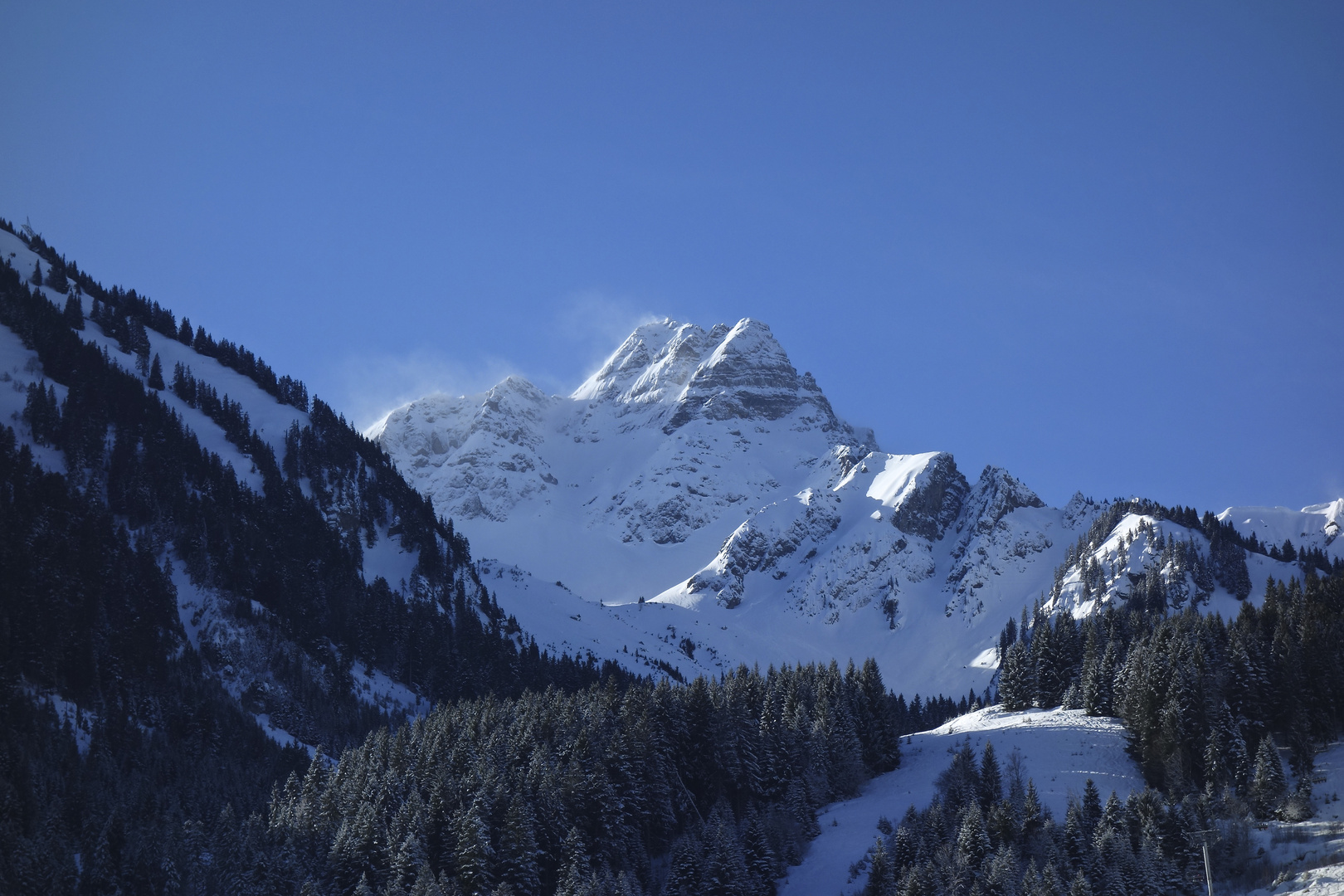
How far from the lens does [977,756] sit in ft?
306

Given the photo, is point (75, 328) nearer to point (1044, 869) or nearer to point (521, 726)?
point (521, 726)

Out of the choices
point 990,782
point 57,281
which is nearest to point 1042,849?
point 990,782

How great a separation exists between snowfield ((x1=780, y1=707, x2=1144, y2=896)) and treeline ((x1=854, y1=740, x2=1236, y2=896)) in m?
2.74

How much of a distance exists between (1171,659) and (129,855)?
8103 centimetres

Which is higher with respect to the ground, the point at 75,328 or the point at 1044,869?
the point at 75,328

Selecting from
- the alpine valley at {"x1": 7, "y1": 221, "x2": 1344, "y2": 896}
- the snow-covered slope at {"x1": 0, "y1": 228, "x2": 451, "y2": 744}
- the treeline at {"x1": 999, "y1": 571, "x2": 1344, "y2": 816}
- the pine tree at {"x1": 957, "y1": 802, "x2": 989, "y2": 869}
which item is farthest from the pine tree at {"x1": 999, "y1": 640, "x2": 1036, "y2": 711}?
the snow-covered slope at {"x1": 0, "y1": 228, "x2": 451, "y2": 744}

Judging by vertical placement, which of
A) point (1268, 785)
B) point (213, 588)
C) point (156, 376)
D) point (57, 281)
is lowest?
point (1268, 785)

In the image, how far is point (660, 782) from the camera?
278 ft

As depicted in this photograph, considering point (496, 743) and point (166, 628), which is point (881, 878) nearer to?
point (496, 743)

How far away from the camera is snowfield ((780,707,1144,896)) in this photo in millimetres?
79938

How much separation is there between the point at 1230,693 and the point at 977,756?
69.3 ft

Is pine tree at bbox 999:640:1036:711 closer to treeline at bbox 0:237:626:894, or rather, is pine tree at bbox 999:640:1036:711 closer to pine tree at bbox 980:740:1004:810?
pine tree at bbox 980:740:1004:810

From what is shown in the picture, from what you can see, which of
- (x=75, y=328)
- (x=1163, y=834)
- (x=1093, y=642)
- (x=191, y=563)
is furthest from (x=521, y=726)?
(x=75, y=328)

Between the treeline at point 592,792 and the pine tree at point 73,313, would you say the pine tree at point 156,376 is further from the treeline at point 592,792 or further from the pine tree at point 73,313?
the treeline at point 592,792
